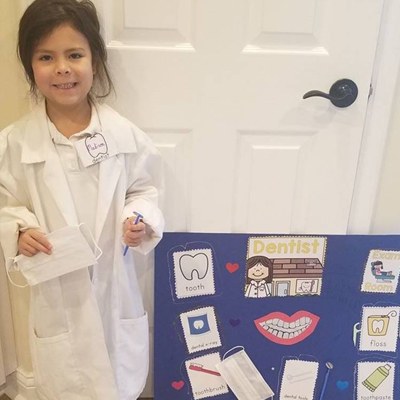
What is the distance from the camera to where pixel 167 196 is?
4.54 ft

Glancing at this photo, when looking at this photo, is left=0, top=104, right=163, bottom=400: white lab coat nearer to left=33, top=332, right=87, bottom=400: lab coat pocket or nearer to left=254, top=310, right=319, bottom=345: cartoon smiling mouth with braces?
left=33, top=332, right=87, bottom=400: lab coat pocket

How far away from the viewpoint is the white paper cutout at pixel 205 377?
151 centimetres

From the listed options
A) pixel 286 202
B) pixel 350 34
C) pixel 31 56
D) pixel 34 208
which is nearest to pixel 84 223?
pixel 34 208

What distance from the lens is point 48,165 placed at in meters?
1.16

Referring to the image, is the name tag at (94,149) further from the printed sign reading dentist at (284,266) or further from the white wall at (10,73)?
the printed sign reading dentist at (284,266)

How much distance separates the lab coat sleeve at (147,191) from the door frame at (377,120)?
539 mm

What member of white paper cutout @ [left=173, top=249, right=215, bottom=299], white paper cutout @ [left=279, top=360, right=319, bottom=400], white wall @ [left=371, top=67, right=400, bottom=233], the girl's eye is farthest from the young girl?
white wall @ [left=371, top=67, right=400, bottom=233]

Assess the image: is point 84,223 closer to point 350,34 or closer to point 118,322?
point 118,322

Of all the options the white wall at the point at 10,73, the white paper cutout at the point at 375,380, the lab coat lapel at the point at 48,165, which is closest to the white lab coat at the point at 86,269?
the lab coat lapel at the point at 48,165

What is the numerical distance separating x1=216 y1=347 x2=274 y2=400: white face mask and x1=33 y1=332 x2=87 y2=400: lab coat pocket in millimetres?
424

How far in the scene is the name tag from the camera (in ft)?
3.85

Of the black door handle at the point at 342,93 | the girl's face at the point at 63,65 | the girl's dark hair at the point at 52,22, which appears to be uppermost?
the girl's dark hair at the point at 52,22

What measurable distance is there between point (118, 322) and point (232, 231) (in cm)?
39

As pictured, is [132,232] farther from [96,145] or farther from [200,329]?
[200,329]
